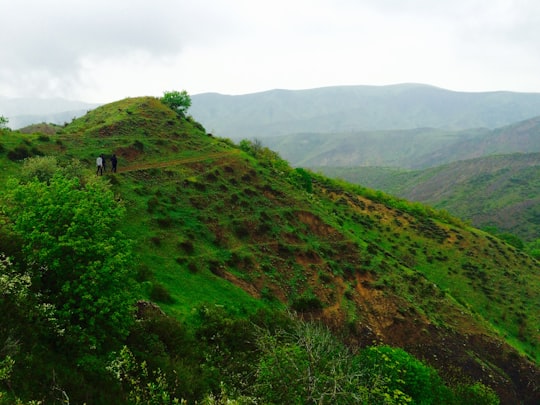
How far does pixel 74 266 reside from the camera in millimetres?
13234

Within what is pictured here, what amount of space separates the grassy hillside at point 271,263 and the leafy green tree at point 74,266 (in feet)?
25.1

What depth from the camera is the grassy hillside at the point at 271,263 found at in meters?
30.1

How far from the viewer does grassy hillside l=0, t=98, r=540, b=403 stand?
98.9 ft

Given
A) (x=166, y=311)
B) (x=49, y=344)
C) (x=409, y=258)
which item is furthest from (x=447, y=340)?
(x=49, y=344)

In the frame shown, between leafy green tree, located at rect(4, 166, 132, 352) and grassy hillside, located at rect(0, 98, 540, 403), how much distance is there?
7665 mm

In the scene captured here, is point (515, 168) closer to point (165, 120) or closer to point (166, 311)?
point (165, 120)

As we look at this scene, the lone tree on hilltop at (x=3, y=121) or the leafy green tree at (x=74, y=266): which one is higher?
the lone tree on hilltop at (x=3, y=121)

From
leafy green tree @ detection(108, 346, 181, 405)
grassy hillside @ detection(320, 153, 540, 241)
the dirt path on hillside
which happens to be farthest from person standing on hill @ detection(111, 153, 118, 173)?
grassy hillside @ detection(320, 153, 540, 241)

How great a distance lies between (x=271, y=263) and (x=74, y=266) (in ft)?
76.1

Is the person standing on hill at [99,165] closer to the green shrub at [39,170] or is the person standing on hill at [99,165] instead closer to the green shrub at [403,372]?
the green shrub at [39,170]

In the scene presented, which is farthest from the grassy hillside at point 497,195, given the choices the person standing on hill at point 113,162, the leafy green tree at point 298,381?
the leafy green tree at point 298,381

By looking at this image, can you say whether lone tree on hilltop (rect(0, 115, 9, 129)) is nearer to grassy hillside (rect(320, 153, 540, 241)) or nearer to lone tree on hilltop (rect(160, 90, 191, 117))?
lone tree on hilltop (rect(160, 90, 191, 117))

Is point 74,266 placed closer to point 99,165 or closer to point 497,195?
point 99,165

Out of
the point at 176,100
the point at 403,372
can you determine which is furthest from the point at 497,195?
the point at 403,372
